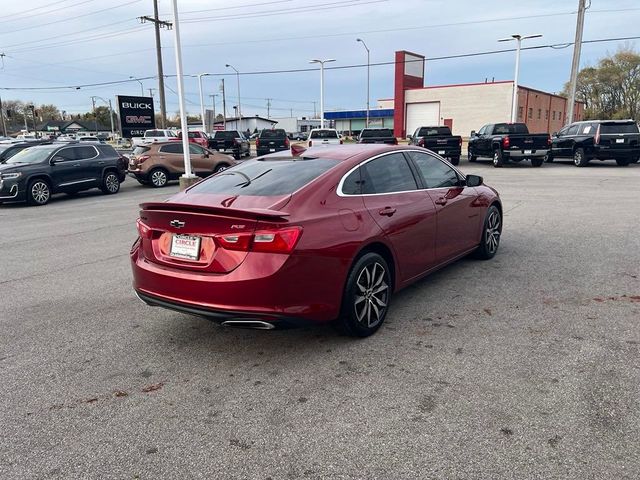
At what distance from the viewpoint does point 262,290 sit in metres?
3.57

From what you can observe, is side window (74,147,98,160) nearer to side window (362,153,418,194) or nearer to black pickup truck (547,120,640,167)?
side window (362,153,418,194)

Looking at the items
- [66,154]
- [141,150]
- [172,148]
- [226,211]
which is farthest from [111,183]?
[226,211]

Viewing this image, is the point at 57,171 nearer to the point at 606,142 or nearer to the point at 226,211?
the point at 226,211

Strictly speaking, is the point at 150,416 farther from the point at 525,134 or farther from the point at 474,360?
the point at 525,134

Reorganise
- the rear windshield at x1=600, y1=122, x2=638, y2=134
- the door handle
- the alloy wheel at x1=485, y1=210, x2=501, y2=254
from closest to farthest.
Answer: the door handle → the alloy wheel at x1=485, y1=210, x2=501, y2=254 → the rear windshield at x1=600, y1=122, x2=638, y2=134

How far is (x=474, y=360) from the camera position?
3.85 m

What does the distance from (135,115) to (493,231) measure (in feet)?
126

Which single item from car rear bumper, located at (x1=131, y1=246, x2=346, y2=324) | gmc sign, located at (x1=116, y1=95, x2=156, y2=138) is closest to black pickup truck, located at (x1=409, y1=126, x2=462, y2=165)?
car rear bumper, located at (x1=131, y1=246, x2=346, y2=324)

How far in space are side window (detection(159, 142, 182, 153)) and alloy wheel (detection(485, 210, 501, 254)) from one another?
47.5ft

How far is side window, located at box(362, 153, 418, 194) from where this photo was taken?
15.1 feet

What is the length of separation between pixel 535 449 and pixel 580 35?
96.8 feet

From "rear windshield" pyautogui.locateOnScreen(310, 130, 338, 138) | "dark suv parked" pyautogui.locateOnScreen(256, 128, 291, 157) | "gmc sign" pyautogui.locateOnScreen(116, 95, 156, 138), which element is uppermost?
"gmc sign" pyautogui.locateOnScreen(116, 95, 156, 138)

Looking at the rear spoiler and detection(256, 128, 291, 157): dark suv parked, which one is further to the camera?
detection(256, 128, 291, 157): dark suv parked

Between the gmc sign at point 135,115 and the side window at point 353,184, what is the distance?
38.2 metres
